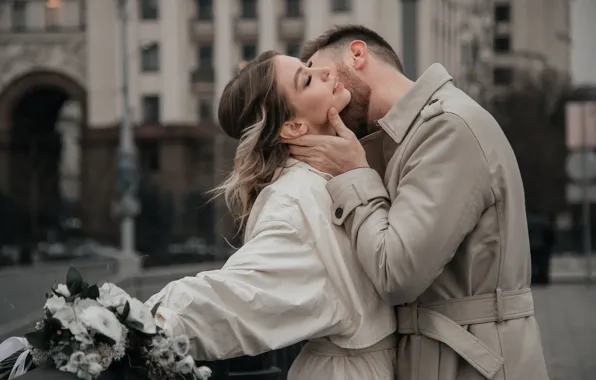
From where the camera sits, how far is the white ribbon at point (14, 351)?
2605 mm

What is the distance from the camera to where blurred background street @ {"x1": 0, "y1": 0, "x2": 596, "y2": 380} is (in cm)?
4322

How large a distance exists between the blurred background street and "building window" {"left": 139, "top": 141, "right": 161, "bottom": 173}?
0.07 meters

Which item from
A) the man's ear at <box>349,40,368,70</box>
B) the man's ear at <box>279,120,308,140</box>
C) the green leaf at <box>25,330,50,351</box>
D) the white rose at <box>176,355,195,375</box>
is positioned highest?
the man's ear at <box>349,40,368,70</box>

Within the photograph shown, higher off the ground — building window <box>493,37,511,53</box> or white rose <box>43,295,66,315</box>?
building window <box>493,37,511,53</box>

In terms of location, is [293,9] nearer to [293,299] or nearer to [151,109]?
[151,109]

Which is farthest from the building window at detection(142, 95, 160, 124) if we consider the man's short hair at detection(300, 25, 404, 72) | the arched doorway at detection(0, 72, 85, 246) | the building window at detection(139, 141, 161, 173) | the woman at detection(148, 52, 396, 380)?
the woman at detection(148, 52, 396, 380)

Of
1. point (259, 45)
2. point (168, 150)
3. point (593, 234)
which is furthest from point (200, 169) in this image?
point (593, 234)

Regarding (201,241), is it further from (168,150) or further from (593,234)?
(593,234)

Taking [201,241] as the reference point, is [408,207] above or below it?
above

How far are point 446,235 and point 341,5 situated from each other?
167 ft

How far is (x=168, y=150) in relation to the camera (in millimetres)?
52250

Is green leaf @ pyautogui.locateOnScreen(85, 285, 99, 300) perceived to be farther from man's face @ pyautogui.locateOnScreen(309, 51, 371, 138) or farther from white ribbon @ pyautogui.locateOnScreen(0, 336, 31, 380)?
man's face @ pyautogui.locateOnScreen(309, 51, 371, 138)

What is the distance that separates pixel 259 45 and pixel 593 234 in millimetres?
21278

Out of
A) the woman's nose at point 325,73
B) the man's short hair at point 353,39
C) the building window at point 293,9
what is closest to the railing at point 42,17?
the building window at point 293,9
